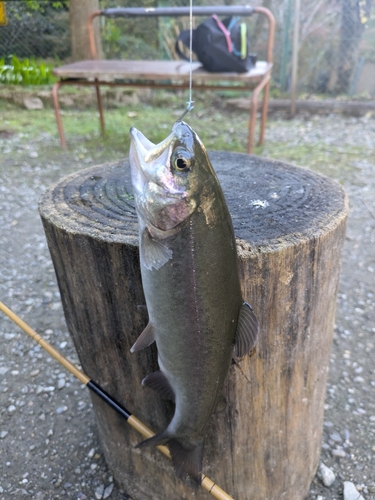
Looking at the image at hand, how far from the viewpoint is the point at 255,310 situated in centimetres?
146

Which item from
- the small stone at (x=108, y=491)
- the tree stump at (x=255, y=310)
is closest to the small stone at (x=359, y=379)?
the tree stump at (x=255, y=310)

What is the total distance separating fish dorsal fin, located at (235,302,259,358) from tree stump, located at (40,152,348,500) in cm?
14

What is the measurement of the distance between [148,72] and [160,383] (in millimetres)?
4639

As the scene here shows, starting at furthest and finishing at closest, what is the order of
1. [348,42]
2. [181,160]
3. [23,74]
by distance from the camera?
[23,74]
[348,42]
[181,160]

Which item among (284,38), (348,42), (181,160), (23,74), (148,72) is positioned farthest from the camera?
(23,74)

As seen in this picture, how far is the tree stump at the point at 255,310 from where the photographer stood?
1458mm

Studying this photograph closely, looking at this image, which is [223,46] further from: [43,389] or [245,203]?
[43,389]

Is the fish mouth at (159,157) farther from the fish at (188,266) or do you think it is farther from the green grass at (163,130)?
the green grass at (163,130)

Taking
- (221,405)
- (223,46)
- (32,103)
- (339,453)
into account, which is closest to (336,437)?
(339,453)

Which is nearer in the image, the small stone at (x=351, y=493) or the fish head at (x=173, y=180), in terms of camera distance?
the fish head at (x=173, y=180)

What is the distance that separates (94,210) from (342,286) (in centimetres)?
264

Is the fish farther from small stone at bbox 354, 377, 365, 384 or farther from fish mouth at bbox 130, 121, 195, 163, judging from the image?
small stone at bbox 354, 377, 365, 384

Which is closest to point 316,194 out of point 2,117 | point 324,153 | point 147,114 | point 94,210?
point 94,210

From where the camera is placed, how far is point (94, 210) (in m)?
1.66
